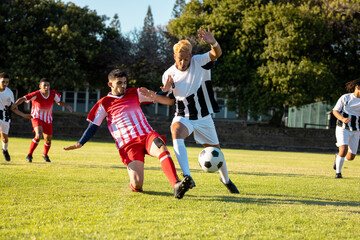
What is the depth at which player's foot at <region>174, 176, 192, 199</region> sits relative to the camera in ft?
16.3

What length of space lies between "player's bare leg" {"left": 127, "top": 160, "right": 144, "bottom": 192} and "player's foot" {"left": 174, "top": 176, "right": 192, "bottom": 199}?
39.4 inches

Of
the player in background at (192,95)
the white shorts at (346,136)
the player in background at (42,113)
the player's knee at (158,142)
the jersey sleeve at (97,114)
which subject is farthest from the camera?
the player in background at (42,113)

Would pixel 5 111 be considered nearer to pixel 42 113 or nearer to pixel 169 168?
pixel 42 113

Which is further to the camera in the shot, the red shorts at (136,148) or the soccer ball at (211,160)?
the red shorts at (136,148)

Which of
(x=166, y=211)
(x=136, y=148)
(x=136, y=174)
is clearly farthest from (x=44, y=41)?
(x=166, y=211)

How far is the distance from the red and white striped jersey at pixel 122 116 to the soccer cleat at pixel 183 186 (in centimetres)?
135

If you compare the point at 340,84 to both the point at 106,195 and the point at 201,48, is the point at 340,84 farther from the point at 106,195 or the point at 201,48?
the point at 106,195

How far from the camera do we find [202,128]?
6.18 meters

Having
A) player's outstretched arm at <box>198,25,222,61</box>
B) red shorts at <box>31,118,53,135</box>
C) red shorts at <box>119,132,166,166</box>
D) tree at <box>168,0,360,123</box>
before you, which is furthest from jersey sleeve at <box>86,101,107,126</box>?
tree at <box>168,0,360,123</box>

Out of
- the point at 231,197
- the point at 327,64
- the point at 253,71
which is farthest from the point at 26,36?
the point at 231,197

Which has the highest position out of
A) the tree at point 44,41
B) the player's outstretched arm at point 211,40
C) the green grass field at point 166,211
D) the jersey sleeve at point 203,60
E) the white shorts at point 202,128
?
the tree at point 44,41

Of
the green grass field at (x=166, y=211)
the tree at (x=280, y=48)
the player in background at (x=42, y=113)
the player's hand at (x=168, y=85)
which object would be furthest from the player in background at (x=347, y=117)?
the tree at (x=280, y=48)

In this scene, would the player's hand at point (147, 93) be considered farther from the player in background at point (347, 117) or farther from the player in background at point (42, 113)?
the player in background at point (42, 113)

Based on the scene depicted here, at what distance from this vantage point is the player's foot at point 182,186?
4.98 m
